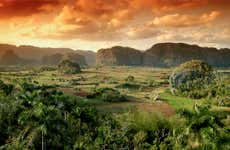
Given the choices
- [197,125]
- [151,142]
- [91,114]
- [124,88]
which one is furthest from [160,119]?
[124,88]

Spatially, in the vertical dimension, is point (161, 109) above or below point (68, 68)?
below

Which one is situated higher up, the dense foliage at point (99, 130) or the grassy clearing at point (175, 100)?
the dense foliage at point (99, 130)

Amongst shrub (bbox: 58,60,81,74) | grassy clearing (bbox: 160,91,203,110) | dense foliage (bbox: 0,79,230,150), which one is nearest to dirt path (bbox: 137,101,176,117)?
grassy clearing (bbox: 160,91,203,110)

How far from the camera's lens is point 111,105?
77.9m

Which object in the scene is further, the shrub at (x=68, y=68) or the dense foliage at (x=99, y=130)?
the shrub at (x=68, y=68)

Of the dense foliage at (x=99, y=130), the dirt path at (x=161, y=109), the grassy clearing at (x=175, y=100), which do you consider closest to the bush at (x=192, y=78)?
the grassy clearing at (x=175, y=100)

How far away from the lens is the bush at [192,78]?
344ft

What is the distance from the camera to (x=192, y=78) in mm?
113188

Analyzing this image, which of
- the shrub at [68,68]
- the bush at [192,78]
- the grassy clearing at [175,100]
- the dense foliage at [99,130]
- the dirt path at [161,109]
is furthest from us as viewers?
the shrub at [68,68]

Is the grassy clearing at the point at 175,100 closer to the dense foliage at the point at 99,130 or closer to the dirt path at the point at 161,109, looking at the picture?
the dirt path at the point at 161,109

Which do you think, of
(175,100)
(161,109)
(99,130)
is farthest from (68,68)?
(99,130)

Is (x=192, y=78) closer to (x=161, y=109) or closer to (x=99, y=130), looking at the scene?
(x=161, y=109)

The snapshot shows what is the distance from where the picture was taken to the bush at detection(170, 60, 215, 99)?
105000 millimetres

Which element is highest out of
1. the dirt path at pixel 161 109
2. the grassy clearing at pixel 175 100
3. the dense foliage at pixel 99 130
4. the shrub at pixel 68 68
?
the shrub at pixel 68 68
